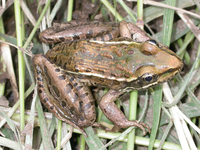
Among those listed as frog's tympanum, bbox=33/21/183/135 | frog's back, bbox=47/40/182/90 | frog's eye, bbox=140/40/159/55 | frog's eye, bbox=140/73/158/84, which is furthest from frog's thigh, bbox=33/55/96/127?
frog's eye, bbox=140/40/159/55

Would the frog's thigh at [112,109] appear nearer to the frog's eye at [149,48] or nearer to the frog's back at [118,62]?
the frog's back at [118,62]

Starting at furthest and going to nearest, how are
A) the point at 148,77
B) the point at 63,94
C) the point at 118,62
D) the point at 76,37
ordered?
the point at 76,37, the point at 63,94, the point at 118,62, the point at 148,77

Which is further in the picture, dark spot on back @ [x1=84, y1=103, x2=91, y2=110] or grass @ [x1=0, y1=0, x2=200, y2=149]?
dark spot on back @ [x1=84, y1=103, x2=91, y2=110]

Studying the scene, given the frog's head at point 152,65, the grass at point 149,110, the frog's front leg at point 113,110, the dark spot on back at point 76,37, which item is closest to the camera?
the frog's head at point 152,65

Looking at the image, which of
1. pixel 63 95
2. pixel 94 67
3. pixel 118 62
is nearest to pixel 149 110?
pixel 118 62

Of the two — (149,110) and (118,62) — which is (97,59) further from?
(149,110)

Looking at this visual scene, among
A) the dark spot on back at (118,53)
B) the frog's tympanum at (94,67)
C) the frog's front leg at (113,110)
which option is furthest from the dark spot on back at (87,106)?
the dark spot on back at (118,53)

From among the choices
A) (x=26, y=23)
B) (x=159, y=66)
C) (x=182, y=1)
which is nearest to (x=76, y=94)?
(x=159, y=66)

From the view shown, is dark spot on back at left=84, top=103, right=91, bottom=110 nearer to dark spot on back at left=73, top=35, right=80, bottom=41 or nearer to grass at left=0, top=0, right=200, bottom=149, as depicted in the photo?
grass at left=0, top=0, right=200, bottom=149
